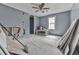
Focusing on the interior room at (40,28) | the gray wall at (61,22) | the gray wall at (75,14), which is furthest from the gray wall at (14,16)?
the gray wall at (75,14)

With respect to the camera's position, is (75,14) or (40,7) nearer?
(75,14)

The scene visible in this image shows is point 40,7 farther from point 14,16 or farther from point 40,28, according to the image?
point 14,16

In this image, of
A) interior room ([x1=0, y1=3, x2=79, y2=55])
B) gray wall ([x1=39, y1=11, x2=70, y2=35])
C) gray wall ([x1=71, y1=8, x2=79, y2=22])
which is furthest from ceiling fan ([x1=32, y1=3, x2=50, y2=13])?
gray wall ([x1=71, y1=8, x2=79, y2=22])

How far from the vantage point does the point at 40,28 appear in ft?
5.30

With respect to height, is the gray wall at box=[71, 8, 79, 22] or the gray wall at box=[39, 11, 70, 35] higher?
the gray wall at box=[71, 8, 79, 22]

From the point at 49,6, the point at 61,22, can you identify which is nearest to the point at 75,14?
the point at 61,22

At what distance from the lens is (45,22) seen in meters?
1.61

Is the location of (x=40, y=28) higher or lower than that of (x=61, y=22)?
lower

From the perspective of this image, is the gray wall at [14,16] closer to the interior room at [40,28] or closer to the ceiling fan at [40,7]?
the interior room at [40,28]

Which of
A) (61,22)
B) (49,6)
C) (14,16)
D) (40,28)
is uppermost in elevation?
(49,6)

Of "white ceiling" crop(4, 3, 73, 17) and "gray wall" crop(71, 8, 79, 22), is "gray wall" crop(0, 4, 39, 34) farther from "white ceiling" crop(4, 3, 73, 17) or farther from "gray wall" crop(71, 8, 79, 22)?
"gray wall" crop(71, 8, 79, 22)

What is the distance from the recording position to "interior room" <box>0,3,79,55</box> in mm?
1376

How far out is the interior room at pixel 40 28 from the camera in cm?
138
